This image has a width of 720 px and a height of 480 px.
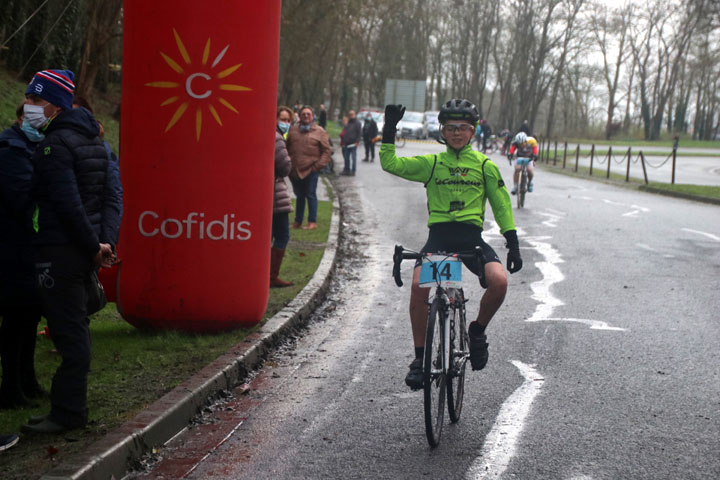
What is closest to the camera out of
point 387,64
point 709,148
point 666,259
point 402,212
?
point 666,259

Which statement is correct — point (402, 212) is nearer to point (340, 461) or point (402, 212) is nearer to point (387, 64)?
point (340, 461)

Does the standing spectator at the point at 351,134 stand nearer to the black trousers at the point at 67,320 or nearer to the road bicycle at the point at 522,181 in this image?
the road bicycle at the point at 522,181

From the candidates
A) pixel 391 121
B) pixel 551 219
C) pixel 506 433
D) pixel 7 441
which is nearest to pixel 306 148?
pixel 551 219

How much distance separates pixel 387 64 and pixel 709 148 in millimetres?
23767

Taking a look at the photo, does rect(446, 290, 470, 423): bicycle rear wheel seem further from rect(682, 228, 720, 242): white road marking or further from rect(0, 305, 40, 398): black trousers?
rect(682, 228, 720, 242): white road marking

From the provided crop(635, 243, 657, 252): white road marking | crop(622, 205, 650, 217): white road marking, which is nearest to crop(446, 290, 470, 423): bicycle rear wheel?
crop(635, 243, 657, 252): white road marking

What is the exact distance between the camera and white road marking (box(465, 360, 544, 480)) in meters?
4.93

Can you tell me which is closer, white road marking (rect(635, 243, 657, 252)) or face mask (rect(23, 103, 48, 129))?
face mask (rect(23, 103, 48, 129))

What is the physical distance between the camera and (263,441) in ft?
17.7

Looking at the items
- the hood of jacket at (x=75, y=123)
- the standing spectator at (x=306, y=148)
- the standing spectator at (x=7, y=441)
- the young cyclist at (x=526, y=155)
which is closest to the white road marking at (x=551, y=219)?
the young cyclist at (x=526, y=155)

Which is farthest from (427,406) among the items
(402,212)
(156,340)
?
(402,212)

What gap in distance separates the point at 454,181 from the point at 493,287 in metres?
0.69

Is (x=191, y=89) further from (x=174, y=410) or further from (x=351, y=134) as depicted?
(x=351, y=134)

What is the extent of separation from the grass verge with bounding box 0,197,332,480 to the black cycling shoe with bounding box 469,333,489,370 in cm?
189
